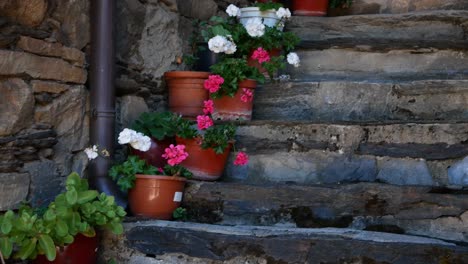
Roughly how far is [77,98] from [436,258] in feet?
5.01

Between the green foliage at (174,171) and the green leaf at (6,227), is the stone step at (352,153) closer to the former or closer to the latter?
the green foliage at (174,171)

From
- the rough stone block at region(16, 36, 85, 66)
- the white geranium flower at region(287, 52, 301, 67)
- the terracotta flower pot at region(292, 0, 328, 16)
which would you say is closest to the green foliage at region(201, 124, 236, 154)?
the rough stone block at region(16, 36, 85, 66)

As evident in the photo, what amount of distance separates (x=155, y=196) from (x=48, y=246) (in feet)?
2.11

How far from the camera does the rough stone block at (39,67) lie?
204 cm

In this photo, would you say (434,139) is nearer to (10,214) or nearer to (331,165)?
(331,165)

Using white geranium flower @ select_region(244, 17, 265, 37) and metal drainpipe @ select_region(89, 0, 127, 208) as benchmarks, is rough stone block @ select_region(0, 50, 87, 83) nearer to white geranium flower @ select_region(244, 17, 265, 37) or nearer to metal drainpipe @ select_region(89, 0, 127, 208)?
metal drainpipe @ select_region(89, 0, 127, 208)

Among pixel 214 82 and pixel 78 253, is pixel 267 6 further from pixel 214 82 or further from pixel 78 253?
pixel 78 253

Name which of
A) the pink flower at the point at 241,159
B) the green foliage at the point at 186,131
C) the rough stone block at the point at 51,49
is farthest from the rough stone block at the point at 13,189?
the pink flower at the point at 241,159

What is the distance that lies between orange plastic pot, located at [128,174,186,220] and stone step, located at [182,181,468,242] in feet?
0.33

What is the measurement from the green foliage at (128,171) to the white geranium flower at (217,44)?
2.73 feet

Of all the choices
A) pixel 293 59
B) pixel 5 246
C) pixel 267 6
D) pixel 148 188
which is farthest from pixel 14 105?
pixel 267 6

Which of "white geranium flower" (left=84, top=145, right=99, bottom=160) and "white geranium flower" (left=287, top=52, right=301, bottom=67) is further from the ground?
"white geranium flower" (left=287, top=52, right=301, bottom=67)

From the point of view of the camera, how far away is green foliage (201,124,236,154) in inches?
103

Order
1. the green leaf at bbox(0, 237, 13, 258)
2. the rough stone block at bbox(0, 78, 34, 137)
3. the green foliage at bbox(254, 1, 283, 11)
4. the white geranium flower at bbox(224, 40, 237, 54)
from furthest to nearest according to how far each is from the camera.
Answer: the green foliage at bbox(254, 1, 283, 11), the white geranium flower at bbox(224, 40, 237, 54), the rough stone block at bbox(0, 78, 34, 137), the green leaf at bbox(0, 237, 13, 258)
